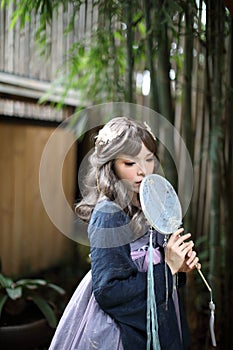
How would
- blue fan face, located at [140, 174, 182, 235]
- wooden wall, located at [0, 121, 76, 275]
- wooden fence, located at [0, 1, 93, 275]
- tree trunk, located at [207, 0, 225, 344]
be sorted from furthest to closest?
wooden wall, located at [0, 121, 76, 275]
wooden fence, located at [0, 1, 93, 275]
tree trunk, located at [207, 0, 225, 344]
blue fan face, located at [140, 174, 182, 235]

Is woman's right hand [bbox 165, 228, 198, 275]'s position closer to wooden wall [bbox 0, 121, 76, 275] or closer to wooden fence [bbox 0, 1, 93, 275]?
wooden fence [bbox 0, 1, 93, 275]

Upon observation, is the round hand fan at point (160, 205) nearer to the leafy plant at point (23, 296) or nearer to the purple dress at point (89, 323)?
the purple dress at point (89, 323)

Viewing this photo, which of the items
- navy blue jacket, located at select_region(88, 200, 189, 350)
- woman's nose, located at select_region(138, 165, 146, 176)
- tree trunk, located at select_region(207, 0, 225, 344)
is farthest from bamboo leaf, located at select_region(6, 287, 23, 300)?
woman's nose, located at select_region(138, 165, 146, 176)

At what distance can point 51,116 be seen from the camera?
11.7ft

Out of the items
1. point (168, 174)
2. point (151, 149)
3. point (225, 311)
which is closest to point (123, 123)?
point (151, 149)

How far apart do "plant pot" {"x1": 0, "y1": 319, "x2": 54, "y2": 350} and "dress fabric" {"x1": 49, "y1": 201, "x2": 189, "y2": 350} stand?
99 cm

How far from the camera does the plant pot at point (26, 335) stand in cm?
214

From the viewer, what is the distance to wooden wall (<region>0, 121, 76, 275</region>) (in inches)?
125

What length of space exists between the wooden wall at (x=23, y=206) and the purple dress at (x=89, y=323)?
1987 millimetres

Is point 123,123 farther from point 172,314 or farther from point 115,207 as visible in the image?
point 172,314

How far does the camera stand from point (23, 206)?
3332mm

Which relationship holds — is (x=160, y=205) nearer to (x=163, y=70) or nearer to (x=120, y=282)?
(x=120, y=282)

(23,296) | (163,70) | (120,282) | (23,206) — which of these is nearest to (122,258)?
(120,282)

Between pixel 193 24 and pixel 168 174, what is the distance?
50cm
